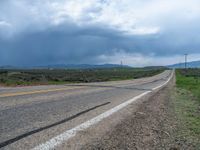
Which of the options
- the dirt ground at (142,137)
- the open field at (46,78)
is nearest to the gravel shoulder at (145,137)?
the dirt ground at (142,137)

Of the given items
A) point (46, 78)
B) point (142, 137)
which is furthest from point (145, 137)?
point (46, 78)

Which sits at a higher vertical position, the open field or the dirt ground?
the dirt ground

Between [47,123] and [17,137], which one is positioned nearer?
[17,137]

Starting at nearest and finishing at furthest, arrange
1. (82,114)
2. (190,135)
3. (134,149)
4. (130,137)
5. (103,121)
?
(134,149)
(130,137)
(190,135)
(103,121)
(82,114)

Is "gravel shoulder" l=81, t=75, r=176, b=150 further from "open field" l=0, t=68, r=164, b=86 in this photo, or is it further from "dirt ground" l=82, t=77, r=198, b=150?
"open field" l=0, t=68, r=164, b=86

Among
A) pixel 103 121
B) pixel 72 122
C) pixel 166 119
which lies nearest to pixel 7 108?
pixel 72 122

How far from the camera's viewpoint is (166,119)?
24.1ft

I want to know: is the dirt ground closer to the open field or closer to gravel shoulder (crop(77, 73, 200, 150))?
gravel shoulder (crop(77, 73, 200, 150))

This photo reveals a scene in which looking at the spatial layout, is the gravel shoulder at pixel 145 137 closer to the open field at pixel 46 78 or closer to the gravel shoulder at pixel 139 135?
the gravel shoulder at pixel 139 135

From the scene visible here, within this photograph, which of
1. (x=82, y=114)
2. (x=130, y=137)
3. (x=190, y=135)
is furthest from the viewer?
(x=82, y=114)

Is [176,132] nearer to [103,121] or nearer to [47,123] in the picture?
[103,121]

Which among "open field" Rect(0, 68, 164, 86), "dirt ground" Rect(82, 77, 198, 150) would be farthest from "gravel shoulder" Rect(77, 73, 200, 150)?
"open field" Rect(0, 68, 164, 86)

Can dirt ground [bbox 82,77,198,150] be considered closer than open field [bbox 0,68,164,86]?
Yes

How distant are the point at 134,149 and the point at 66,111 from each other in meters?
3.49
